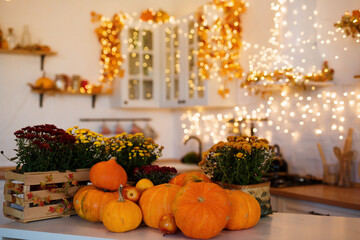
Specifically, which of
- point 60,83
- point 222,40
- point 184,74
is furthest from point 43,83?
point 222,40

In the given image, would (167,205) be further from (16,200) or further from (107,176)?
(16,200)

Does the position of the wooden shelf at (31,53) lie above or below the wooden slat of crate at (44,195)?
above

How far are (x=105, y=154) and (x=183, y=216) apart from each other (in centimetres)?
68

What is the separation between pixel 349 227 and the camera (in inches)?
66.9

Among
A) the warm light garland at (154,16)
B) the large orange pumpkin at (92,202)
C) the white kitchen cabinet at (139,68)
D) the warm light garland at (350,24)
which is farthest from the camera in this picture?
the warm light garland at (154,16)

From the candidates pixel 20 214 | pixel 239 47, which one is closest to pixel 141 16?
pixel 239 47

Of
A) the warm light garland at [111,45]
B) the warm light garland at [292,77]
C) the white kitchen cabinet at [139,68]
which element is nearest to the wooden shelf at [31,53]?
the warm light garland at [111,45]

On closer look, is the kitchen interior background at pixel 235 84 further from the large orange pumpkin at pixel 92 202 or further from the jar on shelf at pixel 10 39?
the large orange pumpkin at pixel 92 202

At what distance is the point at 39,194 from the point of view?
177cm

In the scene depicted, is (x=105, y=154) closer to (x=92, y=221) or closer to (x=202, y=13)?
(x=92, y=221)

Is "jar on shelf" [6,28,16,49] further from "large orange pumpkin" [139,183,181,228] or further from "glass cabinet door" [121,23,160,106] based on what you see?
"large orange pumpkin" [139,183,181,228]

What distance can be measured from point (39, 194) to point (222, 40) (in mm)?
2826

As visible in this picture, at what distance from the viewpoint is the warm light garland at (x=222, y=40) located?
420 centimetres

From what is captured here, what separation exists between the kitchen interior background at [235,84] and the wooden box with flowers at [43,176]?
2.08m
